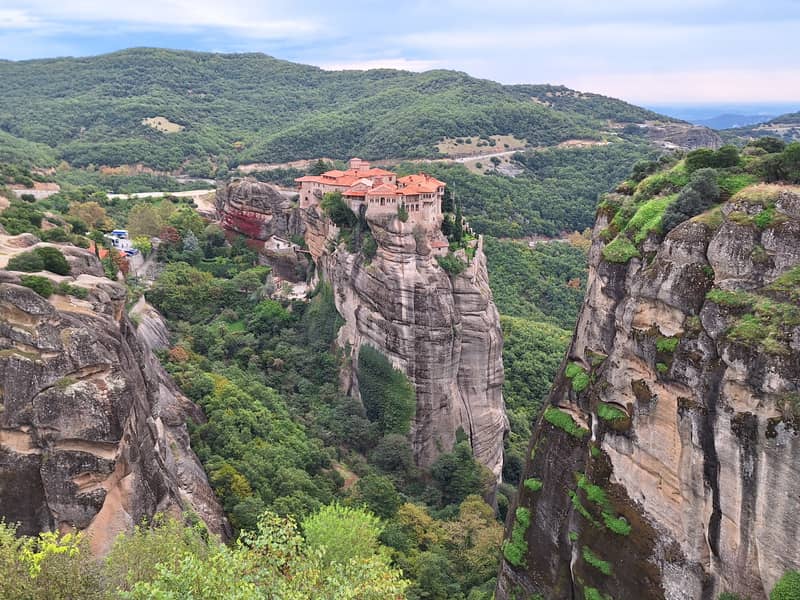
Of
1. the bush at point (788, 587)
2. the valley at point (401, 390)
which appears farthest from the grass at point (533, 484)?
the bush at point (788, 587)

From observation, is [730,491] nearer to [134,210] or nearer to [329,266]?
[329,266]

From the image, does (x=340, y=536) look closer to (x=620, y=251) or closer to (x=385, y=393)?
(x=620, y=251)

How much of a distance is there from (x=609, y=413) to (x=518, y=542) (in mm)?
7202

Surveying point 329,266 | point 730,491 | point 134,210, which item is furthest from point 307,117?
point 730,491

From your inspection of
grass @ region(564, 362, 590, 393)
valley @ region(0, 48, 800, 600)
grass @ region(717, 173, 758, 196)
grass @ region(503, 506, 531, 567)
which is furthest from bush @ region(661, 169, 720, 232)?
grass @ region(503, 506, 531, 567)

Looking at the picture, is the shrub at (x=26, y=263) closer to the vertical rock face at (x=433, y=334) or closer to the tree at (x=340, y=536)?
the tree at (x=340, y=536)

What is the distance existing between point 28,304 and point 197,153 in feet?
357

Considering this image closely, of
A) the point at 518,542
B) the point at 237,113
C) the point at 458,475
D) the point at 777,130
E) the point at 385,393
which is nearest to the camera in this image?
Answer: the point at 518,542

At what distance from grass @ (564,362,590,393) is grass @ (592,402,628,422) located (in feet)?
7.05

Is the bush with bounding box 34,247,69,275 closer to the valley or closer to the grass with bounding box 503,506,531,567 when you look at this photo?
the valley

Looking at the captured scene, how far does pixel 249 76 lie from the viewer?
196m

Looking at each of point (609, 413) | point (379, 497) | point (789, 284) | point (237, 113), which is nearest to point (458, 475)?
point (379, 497)

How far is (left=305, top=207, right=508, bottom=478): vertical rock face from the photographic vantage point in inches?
1714

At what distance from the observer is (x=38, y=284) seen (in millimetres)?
21922
